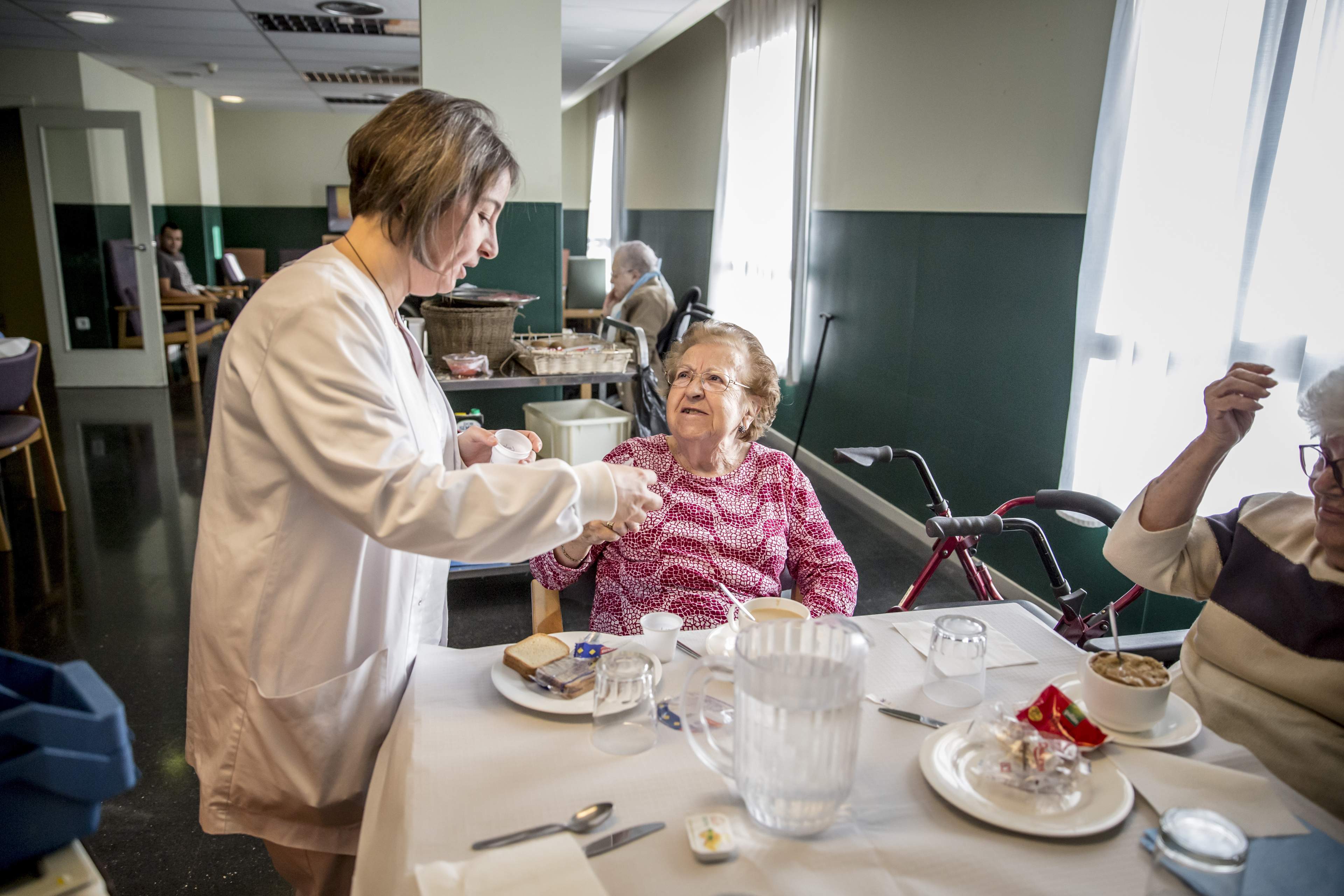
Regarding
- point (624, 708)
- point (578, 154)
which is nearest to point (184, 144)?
point (578, 154)

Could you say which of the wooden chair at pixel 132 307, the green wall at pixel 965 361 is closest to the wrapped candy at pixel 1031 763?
the green wall at pixel 965 361

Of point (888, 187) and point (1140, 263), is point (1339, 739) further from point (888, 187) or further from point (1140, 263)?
point (888, 187)

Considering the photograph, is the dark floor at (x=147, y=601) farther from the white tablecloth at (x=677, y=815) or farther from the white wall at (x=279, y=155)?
the white wall at (x=279, y=155)

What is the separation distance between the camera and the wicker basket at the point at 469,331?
3451mm

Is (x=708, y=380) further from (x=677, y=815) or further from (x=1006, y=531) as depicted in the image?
(x=677, y=815)

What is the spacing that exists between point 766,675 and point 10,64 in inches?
354

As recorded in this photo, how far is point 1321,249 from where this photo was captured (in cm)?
211

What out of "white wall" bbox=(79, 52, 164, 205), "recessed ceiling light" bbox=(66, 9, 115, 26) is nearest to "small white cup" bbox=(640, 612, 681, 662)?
"recessed ceiling light" bbox=(66, 9, 115, 26)

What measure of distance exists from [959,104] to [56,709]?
3.86 metres

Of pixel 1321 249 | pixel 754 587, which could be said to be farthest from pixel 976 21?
pixel 754 587

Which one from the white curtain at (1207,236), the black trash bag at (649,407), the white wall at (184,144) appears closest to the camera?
the white curtain at (1207,236)

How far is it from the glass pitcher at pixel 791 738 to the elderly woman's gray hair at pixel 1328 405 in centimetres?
94

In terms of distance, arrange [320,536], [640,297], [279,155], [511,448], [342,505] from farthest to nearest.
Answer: [279,155]
[640,297]
[511,448]
[320,536]
[342,505]

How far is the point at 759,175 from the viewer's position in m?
5.79
